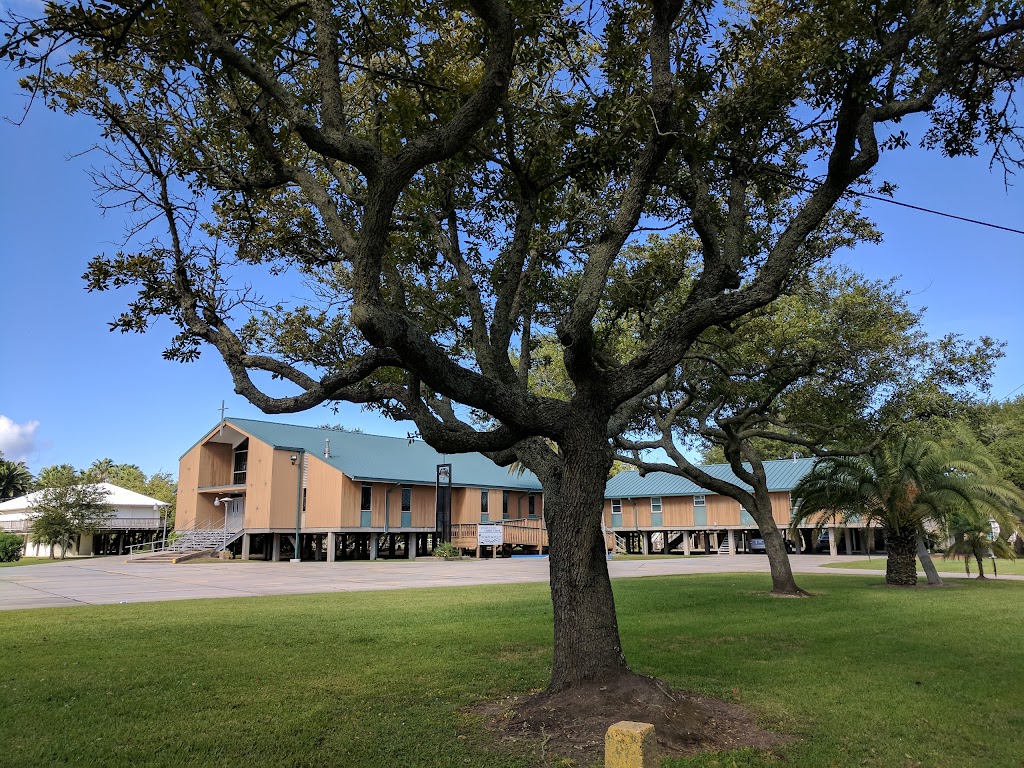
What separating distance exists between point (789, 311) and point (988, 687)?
34.6ft

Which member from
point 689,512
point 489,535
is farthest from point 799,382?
point 689,512

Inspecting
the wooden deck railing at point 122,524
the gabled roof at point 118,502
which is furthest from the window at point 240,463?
the gabled roof at point 118,502

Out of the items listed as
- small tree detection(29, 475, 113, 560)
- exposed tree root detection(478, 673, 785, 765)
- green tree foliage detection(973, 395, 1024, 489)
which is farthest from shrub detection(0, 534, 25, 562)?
green tree foliage detection(973, 395, 1024, 489)

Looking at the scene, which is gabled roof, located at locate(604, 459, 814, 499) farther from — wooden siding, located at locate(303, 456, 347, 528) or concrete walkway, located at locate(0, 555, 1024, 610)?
wooden siding, located at locate(303, 456, 347, 528)

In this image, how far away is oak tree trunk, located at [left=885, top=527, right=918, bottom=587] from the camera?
719 inches

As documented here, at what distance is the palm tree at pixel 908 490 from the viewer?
1752 centimetres

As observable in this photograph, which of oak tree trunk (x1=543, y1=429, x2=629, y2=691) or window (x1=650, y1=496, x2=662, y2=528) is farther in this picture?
window (x1=650, y1=496, x2=662, y2=528)

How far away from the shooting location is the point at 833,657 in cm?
892

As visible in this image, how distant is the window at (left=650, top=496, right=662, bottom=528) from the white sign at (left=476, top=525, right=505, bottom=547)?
11.2m

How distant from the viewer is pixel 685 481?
4403cm

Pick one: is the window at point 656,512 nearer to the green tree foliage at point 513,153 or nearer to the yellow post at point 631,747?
the green tree foliage at point 513,153

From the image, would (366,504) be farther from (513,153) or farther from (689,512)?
(513,153)

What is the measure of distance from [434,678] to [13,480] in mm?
82576

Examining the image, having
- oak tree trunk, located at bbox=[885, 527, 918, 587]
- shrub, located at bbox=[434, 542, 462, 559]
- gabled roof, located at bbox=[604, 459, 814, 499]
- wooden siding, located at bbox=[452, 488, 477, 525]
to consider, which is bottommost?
shrub, located at bbox=[434, 542, 462, 559]
